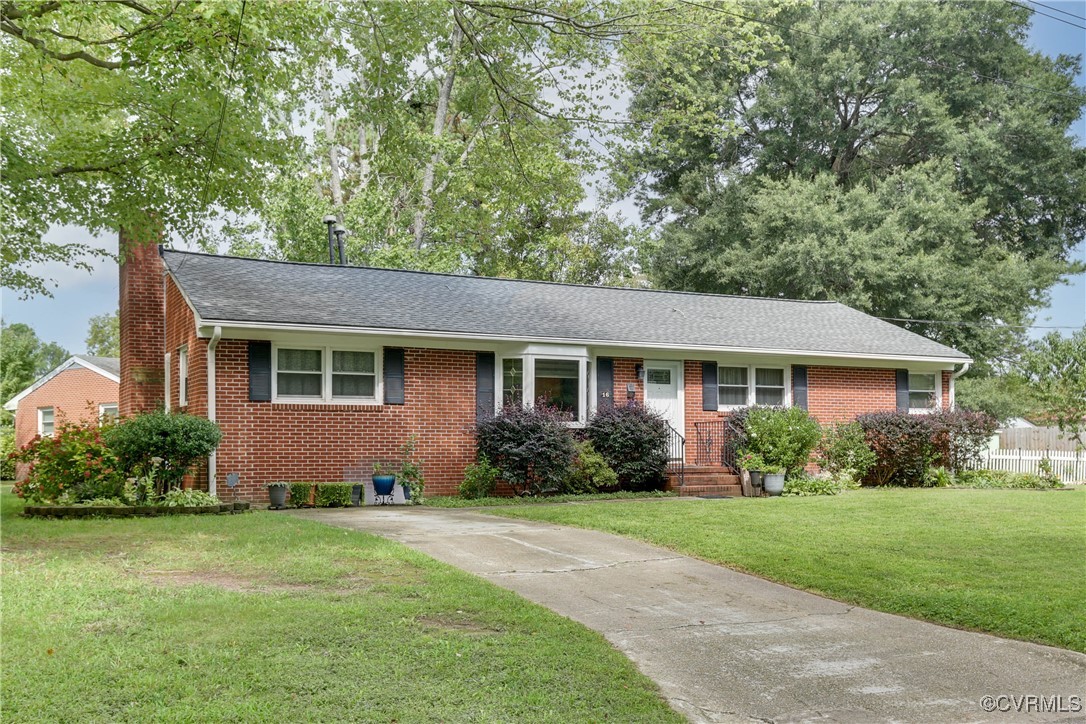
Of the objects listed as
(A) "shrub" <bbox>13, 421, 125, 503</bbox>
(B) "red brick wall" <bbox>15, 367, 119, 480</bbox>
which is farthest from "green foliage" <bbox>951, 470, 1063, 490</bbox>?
(B) "red brick wall" <bbox>15, 367, 119, 480</bbox>

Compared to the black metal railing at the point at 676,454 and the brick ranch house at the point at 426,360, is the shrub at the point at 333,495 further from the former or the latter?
the black metal railing at the point at 676,454

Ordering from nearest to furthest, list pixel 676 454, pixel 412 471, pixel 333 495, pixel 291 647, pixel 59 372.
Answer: pixel 291 647
pixel 333 495
pixel 412 471
pixel 676 454
pixel 59 372

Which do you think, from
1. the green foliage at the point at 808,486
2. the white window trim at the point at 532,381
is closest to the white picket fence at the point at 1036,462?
the green foliage at the point at 808,486

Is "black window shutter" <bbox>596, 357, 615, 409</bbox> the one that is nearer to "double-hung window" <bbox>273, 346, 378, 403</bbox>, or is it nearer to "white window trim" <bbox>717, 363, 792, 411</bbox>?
"white window trim" <bbox>717, 363, 792, 411</bbox>

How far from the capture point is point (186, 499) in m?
13.2

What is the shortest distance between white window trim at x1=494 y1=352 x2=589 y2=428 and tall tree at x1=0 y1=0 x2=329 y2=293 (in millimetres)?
5928

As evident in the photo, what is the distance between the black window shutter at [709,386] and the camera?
18.7 metres

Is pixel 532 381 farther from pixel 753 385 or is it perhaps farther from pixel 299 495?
pixel 753 385

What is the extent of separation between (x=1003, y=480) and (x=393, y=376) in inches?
517

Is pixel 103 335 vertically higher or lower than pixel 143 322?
higher

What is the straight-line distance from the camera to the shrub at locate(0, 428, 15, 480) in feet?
69.6

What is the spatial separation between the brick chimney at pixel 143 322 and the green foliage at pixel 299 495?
5060 millimetres

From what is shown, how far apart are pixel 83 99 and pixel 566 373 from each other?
10.1 metres

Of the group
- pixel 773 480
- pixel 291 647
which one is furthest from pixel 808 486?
pixel 291 647
